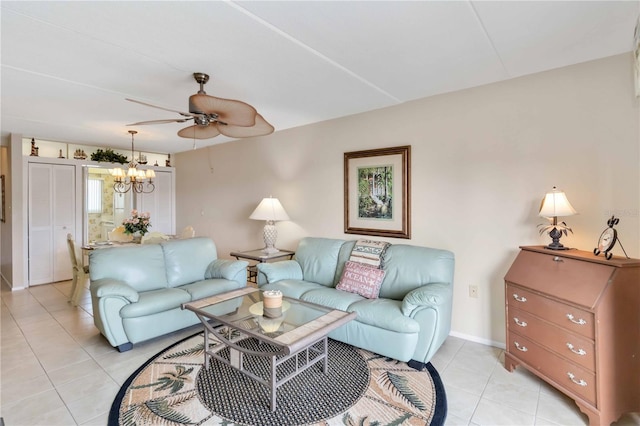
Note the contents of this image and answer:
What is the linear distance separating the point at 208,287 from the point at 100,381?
3.84 ft

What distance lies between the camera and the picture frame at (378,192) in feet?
11.0

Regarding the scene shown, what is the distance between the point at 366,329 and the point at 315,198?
6.49ft

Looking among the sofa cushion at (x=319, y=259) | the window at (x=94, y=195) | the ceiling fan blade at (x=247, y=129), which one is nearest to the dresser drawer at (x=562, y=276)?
the sofa cushion at (x=319, y=259)

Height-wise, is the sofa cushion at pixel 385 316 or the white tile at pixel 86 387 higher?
the sofa cushion at pixel 385 316

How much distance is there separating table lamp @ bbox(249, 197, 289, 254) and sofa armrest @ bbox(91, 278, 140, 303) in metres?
1.69

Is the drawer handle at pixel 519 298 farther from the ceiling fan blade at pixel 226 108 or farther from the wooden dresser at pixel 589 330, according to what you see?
the ceiling fan blade at pixel 226 108

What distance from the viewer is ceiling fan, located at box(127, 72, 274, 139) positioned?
2.12 m

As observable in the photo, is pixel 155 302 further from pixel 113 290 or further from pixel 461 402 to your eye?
pixel 461 402

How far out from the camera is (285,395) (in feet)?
6.89

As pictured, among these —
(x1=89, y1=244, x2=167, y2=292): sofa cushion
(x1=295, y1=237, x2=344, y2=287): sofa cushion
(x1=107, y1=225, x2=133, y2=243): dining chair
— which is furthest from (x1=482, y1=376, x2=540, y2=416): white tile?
(x1=107, y1=225, x2=133, y2=243): dining chair

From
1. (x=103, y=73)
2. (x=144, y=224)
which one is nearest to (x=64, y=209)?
(x=144, y=224)

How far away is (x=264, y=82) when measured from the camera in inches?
108

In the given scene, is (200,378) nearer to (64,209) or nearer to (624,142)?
(624,142)

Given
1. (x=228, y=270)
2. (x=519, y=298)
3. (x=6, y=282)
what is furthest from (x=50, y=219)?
(x=519, y=298)
